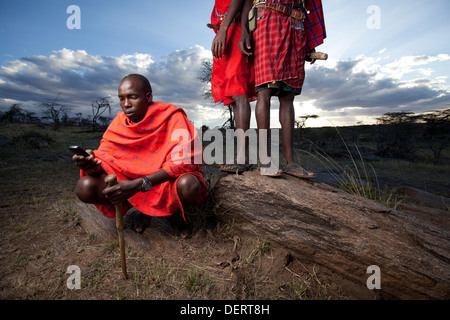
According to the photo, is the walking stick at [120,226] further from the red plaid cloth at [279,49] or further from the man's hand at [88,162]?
the red plaid cloth at [279,49]

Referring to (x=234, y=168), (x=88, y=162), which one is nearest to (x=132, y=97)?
(x=88, y=162)

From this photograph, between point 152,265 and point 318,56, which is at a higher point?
point 318,56

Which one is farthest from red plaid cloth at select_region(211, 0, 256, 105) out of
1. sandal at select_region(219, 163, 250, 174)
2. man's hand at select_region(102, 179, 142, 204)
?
man's hand at select_region(102, 179, 142, 204)

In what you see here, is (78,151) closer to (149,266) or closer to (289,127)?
(149,266)

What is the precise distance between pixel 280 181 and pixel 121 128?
1579mm

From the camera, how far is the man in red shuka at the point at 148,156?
6.37ft

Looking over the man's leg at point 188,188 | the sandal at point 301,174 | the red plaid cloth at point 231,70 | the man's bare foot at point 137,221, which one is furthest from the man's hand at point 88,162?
the sandal at point 301,174

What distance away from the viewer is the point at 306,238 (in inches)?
83.8

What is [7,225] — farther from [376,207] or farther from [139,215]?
[376,207]

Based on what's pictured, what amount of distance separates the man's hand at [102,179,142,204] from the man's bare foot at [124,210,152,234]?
2.46 ft

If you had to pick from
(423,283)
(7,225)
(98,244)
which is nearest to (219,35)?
(98,244)

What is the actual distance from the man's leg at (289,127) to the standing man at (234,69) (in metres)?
0.37

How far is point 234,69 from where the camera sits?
241 cm

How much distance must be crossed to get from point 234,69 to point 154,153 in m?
1.15
